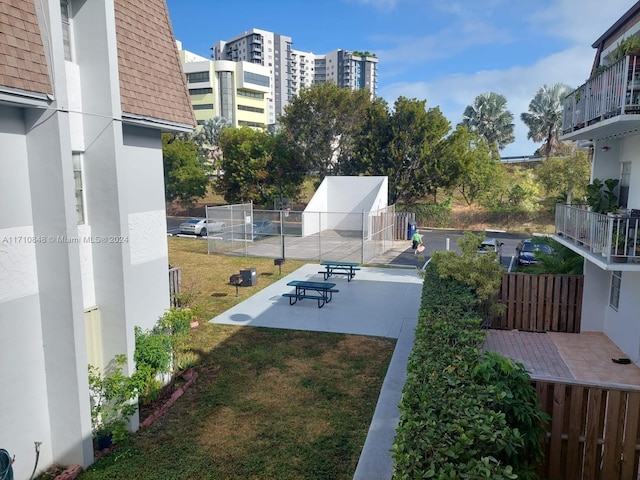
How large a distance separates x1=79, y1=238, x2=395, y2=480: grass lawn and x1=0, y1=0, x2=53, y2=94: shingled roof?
5.20m

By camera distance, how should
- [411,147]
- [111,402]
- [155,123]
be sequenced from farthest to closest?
[411,147] → [155,123] → [111,402]

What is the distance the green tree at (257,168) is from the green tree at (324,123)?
1359 millimetres

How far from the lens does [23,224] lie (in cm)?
595

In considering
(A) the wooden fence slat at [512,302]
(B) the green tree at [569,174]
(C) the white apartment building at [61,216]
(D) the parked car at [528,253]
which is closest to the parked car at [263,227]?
(D) the parked car at [528,253]

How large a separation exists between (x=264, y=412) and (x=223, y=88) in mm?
78707

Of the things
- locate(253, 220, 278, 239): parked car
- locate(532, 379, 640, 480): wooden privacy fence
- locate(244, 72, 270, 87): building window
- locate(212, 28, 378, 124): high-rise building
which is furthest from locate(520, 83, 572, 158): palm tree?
locate(212, 28, 378, 124): high-rise building

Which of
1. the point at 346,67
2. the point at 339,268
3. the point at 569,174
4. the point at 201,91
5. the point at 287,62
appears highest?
the point at 346,67

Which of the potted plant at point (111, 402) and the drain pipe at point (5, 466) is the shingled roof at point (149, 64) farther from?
the drain pipe at point (5, 466)

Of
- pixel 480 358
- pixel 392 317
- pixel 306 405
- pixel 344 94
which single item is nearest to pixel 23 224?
pixel 306 405

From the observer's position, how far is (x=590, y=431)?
537cm

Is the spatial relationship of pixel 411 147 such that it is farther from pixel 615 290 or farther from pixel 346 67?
pixel 346 67

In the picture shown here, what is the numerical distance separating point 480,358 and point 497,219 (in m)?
33.0

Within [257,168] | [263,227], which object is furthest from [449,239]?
[257,168]

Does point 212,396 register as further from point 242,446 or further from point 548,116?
point 548,116
